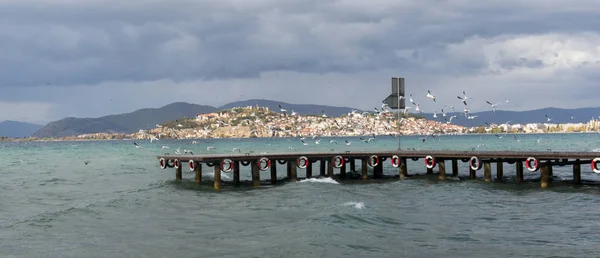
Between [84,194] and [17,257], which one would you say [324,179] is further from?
[17,257]

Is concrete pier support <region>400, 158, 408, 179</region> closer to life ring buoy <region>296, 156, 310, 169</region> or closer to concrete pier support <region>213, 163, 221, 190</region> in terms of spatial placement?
life ring buoy <region>296, 156, 310, 169</region>

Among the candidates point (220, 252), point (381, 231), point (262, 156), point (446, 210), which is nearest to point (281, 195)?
point (262, 156)

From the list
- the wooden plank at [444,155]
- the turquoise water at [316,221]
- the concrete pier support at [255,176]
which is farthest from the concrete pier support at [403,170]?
the concrete pier support at [255,176]

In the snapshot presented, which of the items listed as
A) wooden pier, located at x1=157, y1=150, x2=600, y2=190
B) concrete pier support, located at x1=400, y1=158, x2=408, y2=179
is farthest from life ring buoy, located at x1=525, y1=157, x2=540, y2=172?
concrete pier support, located at x1=400, y1=158, x2=408, y2=179

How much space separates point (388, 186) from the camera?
167 ft

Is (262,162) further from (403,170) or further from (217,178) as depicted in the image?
(403,170)

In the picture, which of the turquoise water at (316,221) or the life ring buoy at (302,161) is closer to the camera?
the turquoise water at (316,221)

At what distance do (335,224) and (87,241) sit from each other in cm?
1152

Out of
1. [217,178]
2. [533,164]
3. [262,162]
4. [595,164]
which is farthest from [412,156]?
[217,178]

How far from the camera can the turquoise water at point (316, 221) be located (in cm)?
2712

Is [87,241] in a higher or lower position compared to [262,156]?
lower

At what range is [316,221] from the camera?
109 ft

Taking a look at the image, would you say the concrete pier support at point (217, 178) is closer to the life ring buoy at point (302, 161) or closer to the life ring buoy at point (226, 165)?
the life ring buoy at point (226, 165)

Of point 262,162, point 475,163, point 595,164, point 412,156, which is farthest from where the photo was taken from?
point 412,156
